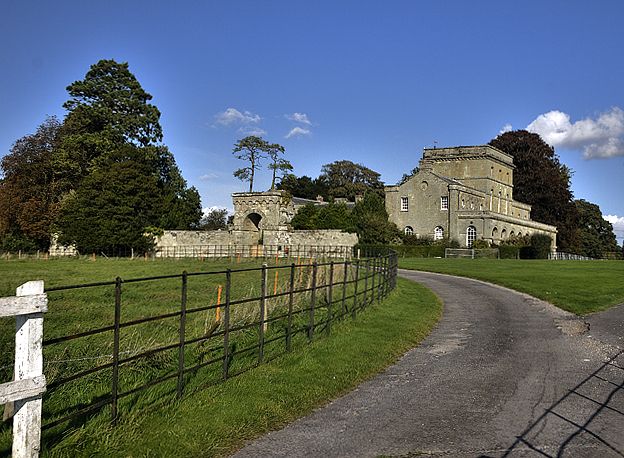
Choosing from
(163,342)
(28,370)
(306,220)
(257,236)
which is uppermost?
(306,220)

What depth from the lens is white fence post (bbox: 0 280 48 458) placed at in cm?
460

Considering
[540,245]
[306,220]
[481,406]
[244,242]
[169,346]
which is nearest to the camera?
[169,346]

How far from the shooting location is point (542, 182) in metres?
86.0

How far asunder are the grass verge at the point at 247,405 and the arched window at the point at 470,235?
5549 cm

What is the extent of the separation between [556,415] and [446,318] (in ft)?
29.4

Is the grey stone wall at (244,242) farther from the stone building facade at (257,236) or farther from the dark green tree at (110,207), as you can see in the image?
the dark green tree at (110,207)

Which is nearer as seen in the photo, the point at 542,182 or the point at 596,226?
the point at 542,182

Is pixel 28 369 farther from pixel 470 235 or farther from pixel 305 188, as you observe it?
pixel 305 188

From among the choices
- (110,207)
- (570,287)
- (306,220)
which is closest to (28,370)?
(570,287)

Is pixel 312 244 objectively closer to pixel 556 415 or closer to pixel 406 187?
pixel 406 187

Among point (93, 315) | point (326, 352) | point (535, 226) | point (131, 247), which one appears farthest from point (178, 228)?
point (326, 352)

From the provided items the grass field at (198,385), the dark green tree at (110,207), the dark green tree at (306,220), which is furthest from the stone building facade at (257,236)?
the grass field at (198,385)

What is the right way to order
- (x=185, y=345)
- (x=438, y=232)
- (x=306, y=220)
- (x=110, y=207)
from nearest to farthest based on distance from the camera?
(x=185, y=345), (x=110, y=207), (x=306, y=220), (x=438, y=232)

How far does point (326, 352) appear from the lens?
32.9 feet
